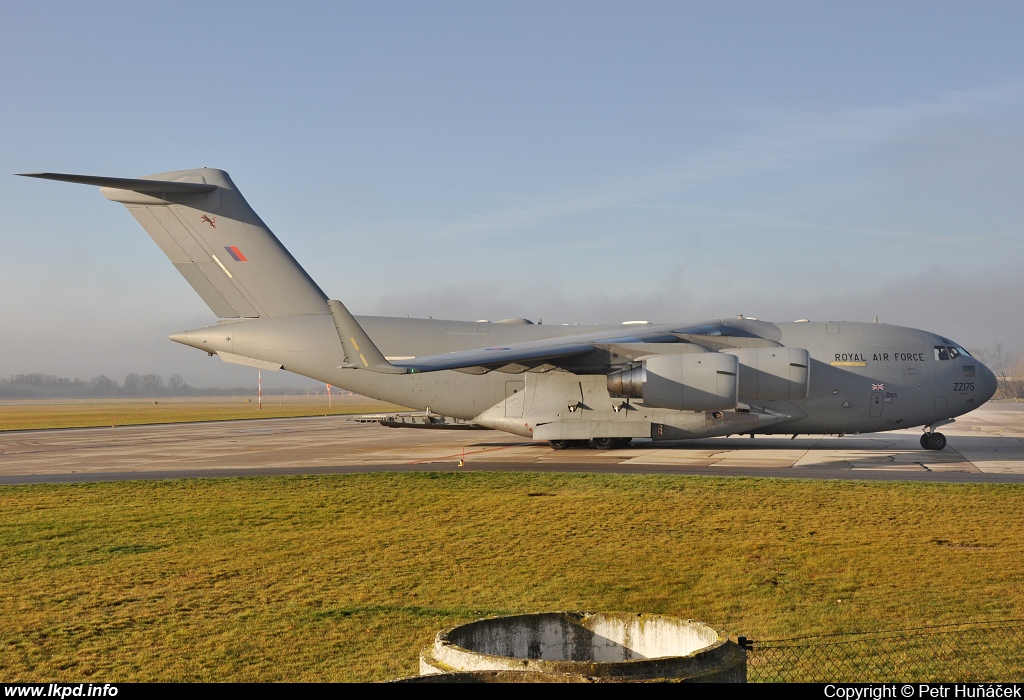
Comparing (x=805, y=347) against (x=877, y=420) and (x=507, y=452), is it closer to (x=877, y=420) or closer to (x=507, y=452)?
(x=877, y=420)

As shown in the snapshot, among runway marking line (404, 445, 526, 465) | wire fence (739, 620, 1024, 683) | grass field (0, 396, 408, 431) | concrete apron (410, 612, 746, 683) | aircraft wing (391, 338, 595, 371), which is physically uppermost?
aircraft wing (391, 338, 595, 371)

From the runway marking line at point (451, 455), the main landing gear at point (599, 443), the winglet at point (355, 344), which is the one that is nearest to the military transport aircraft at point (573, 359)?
the main landing gear at point (599, 443)

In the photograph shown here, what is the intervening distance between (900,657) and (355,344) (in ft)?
43.6

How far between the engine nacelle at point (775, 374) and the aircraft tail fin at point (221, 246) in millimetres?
11820

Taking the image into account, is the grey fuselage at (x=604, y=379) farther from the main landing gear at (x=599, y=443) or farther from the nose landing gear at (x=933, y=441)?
the main landing gear at (x=599, y=443)

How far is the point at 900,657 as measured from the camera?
6.05 metres

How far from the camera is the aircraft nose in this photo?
938 inches

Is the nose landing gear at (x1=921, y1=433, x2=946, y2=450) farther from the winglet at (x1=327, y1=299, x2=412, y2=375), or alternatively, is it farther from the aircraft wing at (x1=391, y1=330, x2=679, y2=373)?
the winglet at (x1=327, y1=299, x2=412, y2=375)

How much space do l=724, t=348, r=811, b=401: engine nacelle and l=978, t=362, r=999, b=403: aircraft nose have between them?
5821 mm

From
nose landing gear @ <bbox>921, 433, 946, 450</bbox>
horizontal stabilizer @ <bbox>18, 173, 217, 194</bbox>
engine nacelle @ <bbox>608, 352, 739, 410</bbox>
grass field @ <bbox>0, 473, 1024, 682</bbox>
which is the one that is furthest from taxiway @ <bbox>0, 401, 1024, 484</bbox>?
horizontal stabilizer @ <bbox>18, 173, 217, 194</bbox>

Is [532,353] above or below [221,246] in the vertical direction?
below

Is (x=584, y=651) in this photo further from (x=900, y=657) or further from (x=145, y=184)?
(x=145, y=184)

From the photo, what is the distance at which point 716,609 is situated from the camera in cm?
761

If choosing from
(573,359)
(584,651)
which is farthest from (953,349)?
(584,651)
